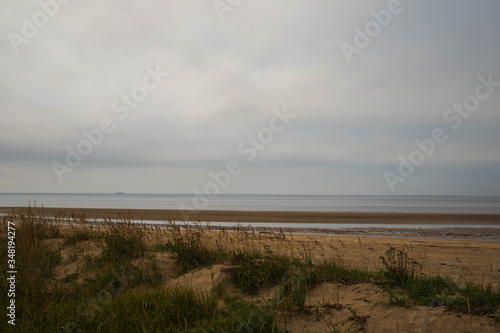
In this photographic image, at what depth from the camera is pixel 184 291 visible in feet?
16.1

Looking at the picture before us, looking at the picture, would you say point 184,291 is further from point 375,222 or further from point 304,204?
point 304,204

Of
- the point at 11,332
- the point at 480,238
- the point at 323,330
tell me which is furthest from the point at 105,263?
the point at 480,238

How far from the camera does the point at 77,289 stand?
20.2 feet

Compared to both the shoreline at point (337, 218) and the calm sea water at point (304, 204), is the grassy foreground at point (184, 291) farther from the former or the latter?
the shoreline at point (337, 218)

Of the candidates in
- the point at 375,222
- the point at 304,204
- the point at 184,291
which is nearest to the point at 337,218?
the point at 375,222

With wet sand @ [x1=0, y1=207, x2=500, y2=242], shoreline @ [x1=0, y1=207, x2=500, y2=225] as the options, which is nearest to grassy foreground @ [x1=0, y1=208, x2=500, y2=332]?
wet sand @ [x1=0, y1=207, x2=500, y2=242]

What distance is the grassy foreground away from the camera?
14.5 feet

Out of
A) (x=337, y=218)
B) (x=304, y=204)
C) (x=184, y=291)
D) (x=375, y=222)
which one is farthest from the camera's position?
(x=304, y=204)

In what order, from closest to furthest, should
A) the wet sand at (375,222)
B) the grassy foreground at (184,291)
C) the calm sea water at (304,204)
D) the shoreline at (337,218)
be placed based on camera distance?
1. the grassy foreground at (184,291)
2. the wet sand at (375,222)
3. the shoreline at (337,218)
4. the calm sea water at (304,204)

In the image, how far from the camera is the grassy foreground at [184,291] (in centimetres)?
441

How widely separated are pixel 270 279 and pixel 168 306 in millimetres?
2063

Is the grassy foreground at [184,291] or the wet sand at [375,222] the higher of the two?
the grassy foreground at [184,291]

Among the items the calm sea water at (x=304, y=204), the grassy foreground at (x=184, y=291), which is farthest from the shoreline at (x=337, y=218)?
the grassy foreground at (x=184, y=291)

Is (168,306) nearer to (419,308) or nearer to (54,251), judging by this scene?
(419,308)
